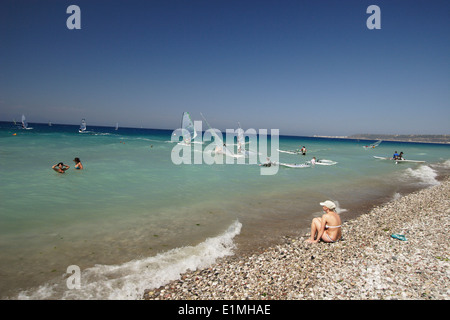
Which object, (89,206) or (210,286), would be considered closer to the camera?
(210,286)

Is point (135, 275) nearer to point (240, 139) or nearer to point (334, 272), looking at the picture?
point (334, 272)

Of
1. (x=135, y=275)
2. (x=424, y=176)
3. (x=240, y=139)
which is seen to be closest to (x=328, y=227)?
(x=135, y=275)

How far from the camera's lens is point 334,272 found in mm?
4922

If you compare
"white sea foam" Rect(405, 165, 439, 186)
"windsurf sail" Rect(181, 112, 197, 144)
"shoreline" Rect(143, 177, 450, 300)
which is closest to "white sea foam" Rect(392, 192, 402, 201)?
"white sea foam" Rect(405, 165, 439, 186)

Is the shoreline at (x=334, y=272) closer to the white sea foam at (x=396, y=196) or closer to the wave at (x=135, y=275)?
the wave at (x=135, y=275)

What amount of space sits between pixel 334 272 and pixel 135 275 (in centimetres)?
465

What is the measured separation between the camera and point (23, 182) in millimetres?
14344

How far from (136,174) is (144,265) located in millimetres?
14447

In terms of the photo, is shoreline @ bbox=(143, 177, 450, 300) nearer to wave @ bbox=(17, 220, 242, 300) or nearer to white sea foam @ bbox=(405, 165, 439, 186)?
wave @ bbox=(17, 220, 242, 300)

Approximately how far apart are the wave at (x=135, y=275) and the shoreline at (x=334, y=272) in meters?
0.30

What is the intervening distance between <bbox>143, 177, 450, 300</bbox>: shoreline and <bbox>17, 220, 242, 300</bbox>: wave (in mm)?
297

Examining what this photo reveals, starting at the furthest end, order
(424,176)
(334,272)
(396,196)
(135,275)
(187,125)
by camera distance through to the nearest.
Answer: (187,125) → (424,176) → (396,196) → (135,275) → (334,272)

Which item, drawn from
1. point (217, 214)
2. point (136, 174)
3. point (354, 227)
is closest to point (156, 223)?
point (217, 214)
